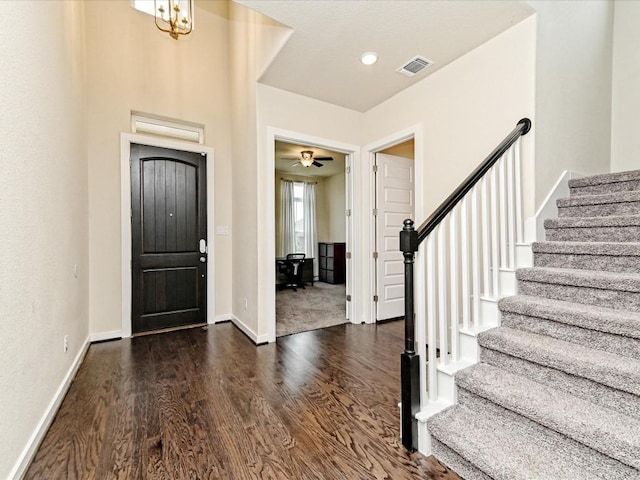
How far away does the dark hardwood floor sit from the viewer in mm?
1504

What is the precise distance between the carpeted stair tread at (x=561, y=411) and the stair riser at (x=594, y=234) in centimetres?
124

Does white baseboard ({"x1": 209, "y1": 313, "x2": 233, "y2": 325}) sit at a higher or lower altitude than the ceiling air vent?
lower

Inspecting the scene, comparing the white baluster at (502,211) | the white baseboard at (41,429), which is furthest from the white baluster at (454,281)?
the white baseboard at (41,429)

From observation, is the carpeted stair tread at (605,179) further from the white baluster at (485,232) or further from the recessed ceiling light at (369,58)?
the recessed ceiling light at (369,58)

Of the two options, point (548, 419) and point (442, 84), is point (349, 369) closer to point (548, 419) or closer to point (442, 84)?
point (548, 419)

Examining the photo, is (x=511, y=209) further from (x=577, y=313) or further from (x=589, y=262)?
(x=577, y=313)

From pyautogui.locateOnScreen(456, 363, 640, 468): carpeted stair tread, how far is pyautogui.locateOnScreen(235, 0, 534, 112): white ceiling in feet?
8.17

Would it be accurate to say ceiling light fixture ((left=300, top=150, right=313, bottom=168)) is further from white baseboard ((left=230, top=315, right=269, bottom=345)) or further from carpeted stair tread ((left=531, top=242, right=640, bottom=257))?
carpeted stair tread ((left=531, top=242, right=640, bottom=257))

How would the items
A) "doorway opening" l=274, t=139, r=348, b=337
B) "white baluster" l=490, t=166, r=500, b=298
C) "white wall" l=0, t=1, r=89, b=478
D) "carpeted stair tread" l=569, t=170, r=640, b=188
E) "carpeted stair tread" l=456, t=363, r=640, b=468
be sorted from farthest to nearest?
"doorway opening" l=274, t=139, r=348, b=337
"carpeted stair tread" l=569, t=170, r=640, b=188
"white baluster" l=490, t=166, r=500, b=298
"white wall" l=0, t=1, r=89, b=478
"carpeted stair tread" l=456, t=363, r=640, b=468

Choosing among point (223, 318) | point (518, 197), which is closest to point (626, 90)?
point (518, 197)

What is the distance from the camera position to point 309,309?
15.8ft

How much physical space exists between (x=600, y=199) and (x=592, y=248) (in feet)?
1.90

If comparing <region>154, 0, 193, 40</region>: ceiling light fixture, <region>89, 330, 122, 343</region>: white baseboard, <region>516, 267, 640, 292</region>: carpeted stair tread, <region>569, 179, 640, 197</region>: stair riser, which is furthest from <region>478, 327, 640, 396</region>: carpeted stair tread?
<region>89, 330, 122, 343</region>: white baseboard

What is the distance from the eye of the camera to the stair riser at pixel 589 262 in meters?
1.78
